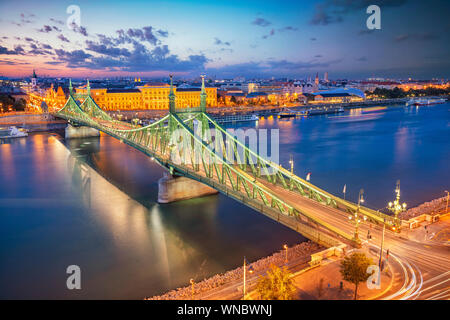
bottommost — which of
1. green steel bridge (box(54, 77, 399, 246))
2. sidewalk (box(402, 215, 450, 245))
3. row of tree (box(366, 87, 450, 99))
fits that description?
sidewalk (box(402, 215, 450, 245))

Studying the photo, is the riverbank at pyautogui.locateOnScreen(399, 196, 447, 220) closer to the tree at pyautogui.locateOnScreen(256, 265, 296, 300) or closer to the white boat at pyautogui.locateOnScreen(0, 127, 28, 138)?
the tree at pyautogui.locateOnScreen(256, 265, 296, 300)

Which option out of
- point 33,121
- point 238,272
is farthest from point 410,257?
point 33,121

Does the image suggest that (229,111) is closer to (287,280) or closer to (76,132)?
(76,132)

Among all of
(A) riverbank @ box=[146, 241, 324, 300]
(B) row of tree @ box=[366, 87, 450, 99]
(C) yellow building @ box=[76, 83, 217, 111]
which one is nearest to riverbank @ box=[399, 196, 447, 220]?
(A) riverbank @ box=[146, 241, 324, 300]

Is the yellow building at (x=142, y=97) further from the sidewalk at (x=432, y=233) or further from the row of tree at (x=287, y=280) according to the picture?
the row of tree at (x=287, y=280)

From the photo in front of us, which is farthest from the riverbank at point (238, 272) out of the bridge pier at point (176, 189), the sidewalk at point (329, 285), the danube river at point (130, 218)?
the bridge pier at point (176, 189)
